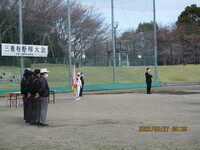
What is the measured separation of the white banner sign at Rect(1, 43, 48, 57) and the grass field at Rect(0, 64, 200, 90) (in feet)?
3.83

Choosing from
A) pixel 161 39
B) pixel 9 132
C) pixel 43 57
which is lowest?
pixel 9 132

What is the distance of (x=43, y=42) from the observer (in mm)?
29156

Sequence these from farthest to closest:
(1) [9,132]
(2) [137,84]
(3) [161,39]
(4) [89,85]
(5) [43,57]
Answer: (3) [161,39] < (2) [137,84] < (4) [89,85] < (5) [43,57] < (1) [9,132]

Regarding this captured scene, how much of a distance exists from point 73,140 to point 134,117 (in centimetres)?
441

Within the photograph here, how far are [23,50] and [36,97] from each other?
15.3 metres

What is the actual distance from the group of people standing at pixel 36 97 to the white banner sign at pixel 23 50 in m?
13.7

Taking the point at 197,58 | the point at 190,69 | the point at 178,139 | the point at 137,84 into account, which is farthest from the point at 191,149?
the point at 197,58

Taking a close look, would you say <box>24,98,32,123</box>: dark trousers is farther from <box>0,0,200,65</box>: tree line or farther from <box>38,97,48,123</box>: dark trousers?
<box>0,0,200,65</box>: tree line

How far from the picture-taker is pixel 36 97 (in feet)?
37.0

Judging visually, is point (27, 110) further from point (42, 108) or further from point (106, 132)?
point (106, 132)

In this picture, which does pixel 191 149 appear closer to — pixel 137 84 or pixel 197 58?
pixel 137 84
